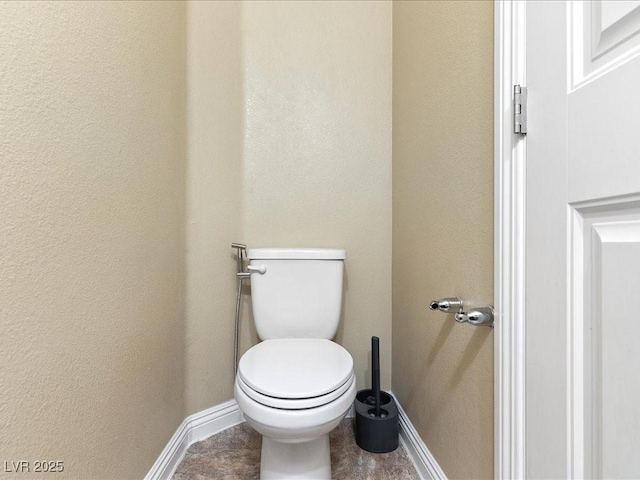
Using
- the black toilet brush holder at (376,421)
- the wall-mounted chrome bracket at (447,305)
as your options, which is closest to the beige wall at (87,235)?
the black toilet brush holder at (376,421)

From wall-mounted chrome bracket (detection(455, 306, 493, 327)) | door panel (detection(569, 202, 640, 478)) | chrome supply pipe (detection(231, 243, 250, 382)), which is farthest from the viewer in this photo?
chrome supply pipe (detection(231, 243, 250, 382))

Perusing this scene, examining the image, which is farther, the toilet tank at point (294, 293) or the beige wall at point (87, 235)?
the toilet tank at point (294, 293)

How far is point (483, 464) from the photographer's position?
77 centimetres

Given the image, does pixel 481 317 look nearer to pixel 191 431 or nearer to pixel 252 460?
pixel 252 460

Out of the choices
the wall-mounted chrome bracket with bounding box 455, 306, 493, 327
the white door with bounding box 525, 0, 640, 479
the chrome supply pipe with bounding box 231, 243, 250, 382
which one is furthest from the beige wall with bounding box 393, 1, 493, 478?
the chrome supply pipe with bounding box 231, 243, 250, 382

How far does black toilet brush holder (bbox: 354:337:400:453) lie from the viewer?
1.23 m

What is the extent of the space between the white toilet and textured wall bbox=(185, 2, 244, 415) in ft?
0.60

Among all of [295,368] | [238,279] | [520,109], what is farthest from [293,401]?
[520,109]

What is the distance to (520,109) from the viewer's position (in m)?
0.67

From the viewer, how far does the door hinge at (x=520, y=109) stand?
0.67 metres

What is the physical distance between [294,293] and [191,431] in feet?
2.25

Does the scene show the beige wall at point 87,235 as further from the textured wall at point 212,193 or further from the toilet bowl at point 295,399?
the toilet bowl at point 295,399

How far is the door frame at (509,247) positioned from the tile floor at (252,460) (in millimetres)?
562

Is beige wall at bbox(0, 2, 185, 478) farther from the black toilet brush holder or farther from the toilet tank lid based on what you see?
the black toilet brush holder
